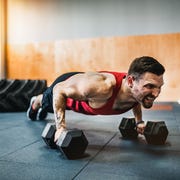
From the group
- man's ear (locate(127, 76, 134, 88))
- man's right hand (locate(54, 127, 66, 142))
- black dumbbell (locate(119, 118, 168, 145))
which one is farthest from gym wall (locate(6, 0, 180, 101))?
man's right hand (locate(54, 127, 66, 142))

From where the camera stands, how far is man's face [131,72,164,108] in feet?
4.25

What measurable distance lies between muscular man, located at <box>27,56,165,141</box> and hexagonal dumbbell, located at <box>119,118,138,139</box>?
2.5 inches

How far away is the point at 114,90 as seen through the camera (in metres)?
1.45

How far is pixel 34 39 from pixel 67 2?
1007 mm

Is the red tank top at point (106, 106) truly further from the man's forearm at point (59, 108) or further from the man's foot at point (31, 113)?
the man's foot at point (31, 113)

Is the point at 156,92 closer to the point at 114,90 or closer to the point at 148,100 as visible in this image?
the point at 148,100

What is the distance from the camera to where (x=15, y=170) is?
42.4 inches

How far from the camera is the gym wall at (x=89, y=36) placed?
15.3 feet

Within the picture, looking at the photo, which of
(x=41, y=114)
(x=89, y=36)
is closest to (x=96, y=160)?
(x=41, y=114)

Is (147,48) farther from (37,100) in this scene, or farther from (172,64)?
(37,100)

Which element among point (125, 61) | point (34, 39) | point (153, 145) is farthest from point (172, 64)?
point (153, 145)

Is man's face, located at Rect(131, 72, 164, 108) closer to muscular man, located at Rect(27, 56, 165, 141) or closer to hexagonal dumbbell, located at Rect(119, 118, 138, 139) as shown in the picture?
muscular man, located at Rect(27, 56, 165, 141)

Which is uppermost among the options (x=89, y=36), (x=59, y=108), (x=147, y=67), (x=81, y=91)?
(x=89, y=36)

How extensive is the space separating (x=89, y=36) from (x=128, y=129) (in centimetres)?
358
